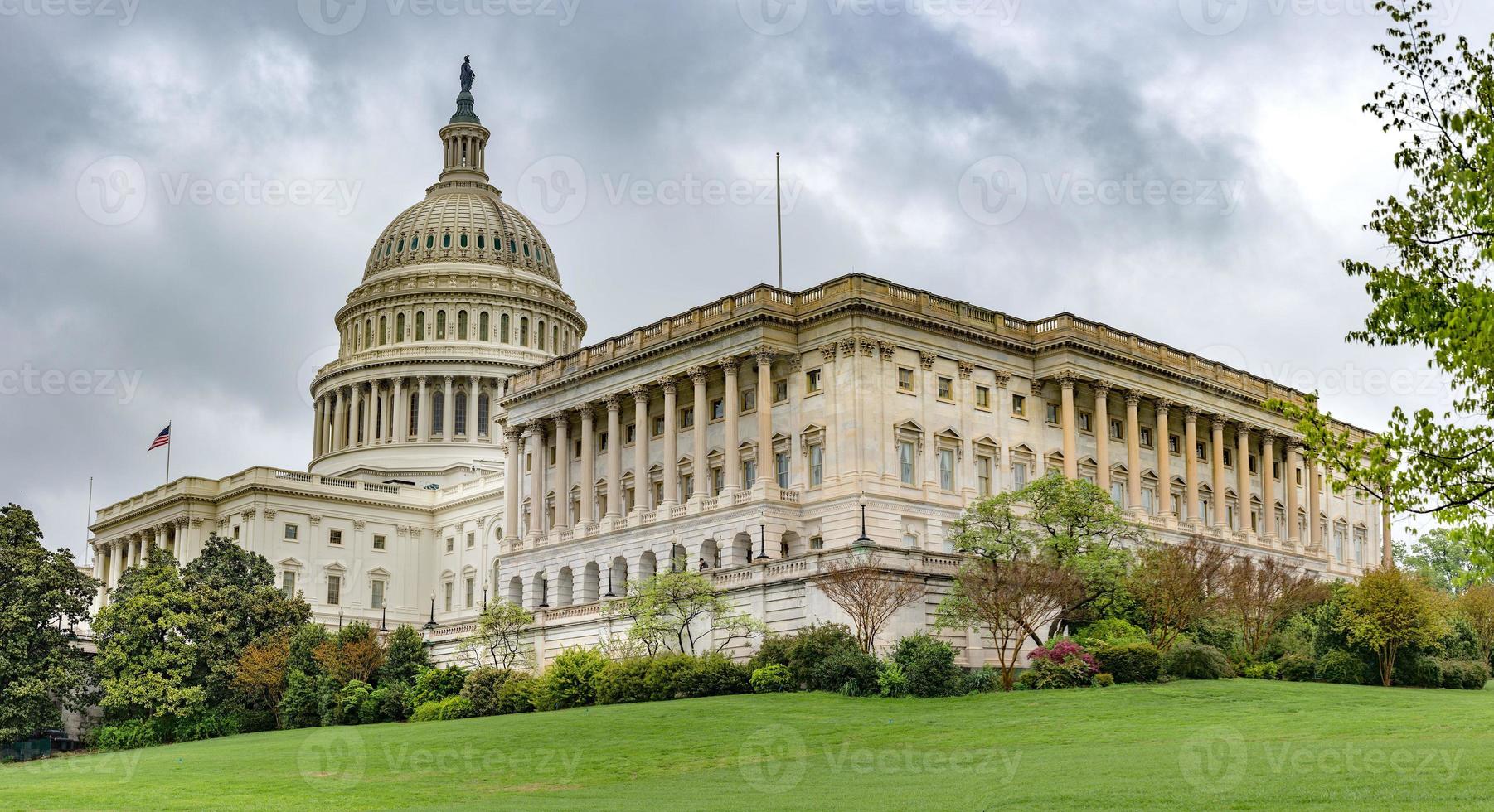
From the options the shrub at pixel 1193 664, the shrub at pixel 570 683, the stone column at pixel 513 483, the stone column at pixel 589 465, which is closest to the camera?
the shrub at pixel 1193 664

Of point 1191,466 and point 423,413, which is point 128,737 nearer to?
point 1191,466

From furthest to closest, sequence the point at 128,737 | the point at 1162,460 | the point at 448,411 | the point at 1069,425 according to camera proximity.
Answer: the point at 448,411
the point at 1162,460
the point at 1069,425
the point at 128,737

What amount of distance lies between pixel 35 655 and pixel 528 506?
30.5 meters

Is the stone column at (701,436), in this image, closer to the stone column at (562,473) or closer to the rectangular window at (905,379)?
the rectangular window at (905,379)

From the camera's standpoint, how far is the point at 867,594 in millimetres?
60969

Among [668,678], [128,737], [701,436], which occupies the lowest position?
[128,737]

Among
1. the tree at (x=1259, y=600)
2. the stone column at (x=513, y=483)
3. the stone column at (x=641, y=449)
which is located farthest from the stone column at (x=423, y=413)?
the tree at (x=1259, y=600)

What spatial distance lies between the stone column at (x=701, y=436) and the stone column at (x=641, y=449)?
12.9 ft

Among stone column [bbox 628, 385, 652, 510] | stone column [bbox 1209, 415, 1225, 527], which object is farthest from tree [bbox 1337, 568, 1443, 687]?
stone column [bbox 628, 385, 652, 510]

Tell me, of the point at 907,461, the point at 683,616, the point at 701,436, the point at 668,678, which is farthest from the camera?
the point at 701,436

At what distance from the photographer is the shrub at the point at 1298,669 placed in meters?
61.9

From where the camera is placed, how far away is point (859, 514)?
7856 centimetres

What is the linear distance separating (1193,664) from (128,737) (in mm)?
45708

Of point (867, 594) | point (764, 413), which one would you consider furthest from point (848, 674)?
point (764, 413)
